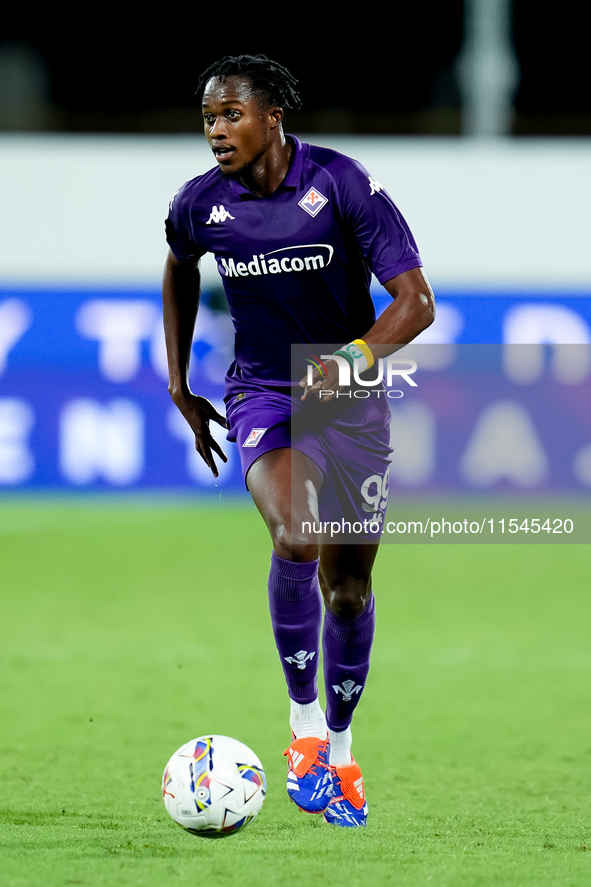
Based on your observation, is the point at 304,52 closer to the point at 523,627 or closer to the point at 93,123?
the point at 93,123

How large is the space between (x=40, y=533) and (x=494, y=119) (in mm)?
6371

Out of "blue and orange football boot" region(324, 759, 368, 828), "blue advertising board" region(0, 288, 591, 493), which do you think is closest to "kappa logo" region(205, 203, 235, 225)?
"blue and orange football boot" region(324, 759, 368, 828)

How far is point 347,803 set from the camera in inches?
135

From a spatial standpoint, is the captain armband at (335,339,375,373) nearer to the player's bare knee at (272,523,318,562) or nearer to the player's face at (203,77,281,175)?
the player's bare knee at (272,523,318,562)

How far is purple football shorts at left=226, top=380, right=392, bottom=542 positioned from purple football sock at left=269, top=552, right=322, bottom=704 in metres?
0.22

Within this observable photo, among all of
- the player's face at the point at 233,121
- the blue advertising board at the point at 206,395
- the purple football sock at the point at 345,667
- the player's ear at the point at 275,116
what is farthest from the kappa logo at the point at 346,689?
the blue advertising board at the point at 206,395

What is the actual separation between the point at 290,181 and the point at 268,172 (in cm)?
7

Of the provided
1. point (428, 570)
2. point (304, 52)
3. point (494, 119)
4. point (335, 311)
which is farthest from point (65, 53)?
point (335, 311)

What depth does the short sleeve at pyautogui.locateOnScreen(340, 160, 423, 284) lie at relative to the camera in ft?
11.1

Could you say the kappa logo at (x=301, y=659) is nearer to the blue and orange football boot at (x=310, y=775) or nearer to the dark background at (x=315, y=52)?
the blue and orange football boot at (x=310, y=775)

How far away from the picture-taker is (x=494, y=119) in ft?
40.7

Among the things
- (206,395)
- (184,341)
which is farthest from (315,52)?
(184,341)

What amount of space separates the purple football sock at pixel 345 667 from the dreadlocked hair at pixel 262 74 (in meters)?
1.58

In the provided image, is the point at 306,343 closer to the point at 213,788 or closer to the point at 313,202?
the point at 313,202
